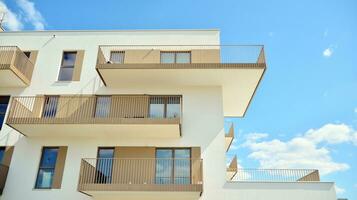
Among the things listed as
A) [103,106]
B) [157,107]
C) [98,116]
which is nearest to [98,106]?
[103,106]

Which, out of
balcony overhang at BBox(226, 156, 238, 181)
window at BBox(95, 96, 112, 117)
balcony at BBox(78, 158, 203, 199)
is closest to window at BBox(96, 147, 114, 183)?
balcony at BBox(78, 158, 203, 199)

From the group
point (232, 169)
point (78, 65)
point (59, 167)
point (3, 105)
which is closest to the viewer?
point (59, 167)

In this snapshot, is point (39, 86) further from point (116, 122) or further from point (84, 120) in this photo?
point (116, 122)

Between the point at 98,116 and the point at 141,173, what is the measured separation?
3.63 m

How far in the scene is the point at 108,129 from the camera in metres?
12.2

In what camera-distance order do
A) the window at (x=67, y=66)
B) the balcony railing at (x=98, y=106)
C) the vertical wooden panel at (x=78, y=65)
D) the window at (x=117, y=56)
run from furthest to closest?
the window at (x=117, y=56) < the window at (x=67, y=66) < the vertical wooden panel at (x=78, y=65) < the balcony railing at (x=98, y=106)

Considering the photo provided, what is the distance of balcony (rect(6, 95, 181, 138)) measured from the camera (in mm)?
11719

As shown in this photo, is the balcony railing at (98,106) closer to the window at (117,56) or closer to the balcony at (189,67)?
the balcony at (189,67)

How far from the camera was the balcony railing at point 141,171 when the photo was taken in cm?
1167

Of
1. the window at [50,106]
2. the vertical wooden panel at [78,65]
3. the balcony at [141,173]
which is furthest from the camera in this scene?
the vertical wooden panel at [78,65]

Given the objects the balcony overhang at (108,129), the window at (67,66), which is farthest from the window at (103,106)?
the window at (67,66)

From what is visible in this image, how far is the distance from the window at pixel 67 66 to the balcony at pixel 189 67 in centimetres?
179

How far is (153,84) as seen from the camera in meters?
13.9

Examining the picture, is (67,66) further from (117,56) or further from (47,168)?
(47,168)
